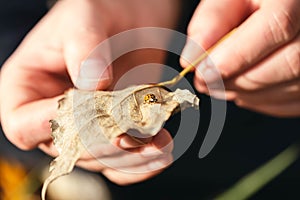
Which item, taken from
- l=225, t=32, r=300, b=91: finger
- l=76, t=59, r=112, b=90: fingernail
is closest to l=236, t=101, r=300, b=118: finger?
l=225, t=32, r=300, b=91: finger

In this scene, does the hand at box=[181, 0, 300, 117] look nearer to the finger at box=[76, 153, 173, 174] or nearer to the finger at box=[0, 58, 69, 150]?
the finger at box=[76, 153, 173, 174]

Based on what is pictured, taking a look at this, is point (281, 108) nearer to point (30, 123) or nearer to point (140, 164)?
point (140, 164)

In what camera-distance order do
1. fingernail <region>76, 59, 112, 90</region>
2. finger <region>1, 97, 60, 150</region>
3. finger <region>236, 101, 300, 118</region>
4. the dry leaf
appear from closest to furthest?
the dry leaf < fingernail <region>76, 59, 112, 90</region> < finger <region>1, 97, 60, 150</region> < finger <region>236, 101, 300, 118</region>

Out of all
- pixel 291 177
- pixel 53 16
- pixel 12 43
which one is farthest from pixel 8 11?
pixel 291 177

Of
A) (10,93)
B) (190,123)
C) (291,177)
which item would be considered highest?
(10,93)

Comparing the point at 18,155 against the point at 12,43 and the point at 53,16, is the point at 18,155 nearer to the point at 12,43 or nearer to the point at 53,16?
the point at 12,43

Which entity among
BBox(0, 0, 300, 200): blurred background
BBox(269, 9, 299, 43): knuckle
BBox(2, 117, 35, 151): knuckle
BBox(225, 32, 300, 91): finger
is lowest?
BBox(0, 0, 300, 200): blurred background

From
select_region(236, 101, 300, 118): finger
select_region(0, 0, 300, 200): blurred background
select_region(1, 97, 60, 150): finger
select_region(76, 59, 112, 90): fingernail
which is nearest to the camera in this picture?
select_region(76, 59, 112, 90): fingernail

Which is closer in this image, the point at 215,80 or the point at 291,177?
the point at 215,80
